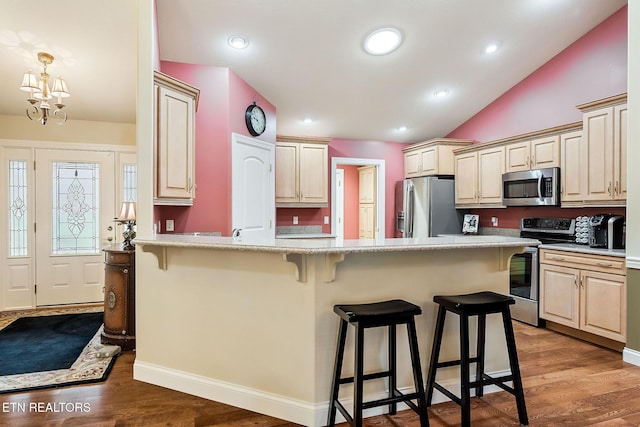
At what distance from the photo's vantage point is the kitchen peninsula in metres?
2.13

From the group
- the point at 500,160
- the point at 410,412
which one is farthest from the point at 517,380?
the point at 500,160

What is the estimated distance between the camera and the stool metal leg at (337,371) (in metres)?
2.07

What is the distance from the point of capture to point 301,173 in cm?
546

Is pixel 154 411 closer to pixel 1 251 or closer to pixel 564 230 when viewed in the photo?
pixel 1 251

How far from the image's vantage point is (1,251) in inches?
175

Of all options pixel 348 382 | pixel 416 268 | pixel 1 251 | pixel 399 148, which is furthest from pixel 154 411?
pixel 399 148

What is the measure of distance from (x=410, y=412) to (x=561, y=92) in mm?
4042

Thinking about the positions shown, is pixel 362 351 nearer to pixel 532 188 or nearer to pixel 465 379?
pixel 465 379

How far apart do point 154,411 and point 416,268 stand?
6.00 ft

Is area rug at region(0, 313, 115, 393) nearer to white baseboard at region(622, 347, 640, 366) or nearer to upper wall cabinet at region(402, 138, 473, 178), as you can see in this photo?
white baseboard at region(622, 347, 640, 366)

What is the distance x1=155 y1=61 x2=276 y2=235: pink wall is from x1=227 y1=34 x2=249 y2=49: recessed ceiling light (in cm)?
32

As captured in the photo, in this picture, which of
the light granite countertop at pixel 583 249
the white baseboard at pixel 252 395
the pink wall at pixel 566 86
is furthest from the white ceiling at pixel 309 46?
the white baseboard at pixel 252 395

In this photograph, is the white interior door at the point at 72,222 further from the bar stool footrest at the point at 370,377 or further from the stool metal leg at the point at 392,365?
the stool metal leg at the point at 392,365

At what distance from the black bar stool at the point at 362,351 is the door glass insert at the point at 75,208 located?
4053 mm
